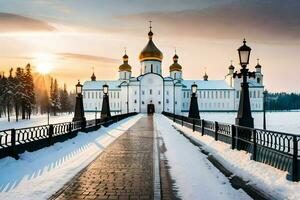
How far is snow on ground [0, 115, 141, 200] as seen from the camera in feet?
26.9

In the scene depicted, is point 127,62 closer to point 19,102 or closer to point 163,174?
point 19,102

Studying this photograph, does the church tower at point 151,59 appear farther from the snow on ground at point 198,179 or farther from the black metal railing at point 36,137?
the snow on ground at point 198,179

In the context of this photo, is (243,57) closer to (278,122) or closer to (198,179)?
(198,179)

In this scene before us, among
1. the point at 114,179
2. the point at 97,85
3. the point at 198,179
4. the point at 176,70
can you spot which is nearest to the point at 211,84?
the point at 176,70

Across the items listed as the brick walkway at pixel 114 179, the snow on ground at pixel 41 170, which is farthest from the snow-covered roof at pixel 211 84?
the brick walkway at pixel 114 179

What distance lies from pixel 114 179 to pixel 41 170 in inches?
113

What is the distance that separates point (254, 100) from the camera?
12081 cm

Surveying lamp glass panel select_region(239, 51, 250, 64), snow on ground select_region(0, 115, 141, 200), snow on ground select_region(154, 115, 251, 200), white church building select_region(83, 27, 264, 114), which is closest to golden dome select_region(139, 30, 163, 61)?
white church building select_region(83, 27, 264, 114)

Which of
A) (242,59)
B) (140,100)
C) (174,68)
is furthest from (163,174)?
(174,68)

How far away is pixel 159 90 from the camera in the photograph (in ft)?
322

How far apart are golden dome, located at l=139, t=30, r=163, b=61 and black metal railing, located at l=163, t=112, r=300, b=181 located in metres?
78.8

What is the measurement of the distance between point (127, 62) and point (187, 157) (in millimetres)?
104334

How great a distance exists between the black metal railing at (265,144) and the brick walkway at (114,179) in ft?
11.4

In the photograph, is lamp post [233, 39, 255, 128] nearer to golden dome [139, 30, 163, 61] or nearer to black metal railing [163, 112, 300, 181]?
black metal railing [163, 112, 300, 181]
